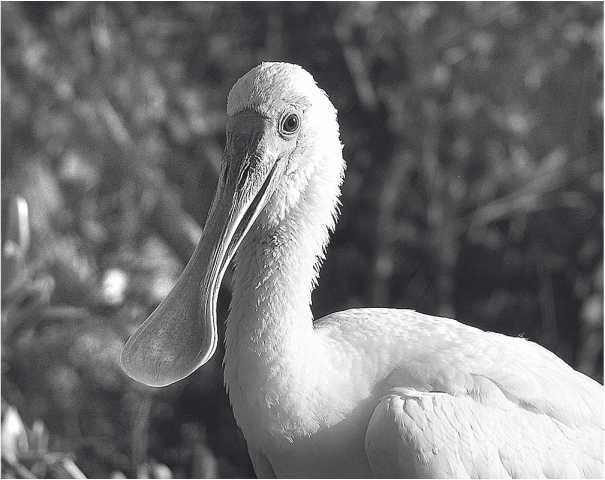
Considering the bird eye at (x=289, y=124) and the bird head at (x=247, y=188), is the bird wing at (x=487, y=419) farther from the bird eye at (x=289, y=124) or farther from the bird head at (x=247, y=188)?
the bird eye at (x=289, y=124)

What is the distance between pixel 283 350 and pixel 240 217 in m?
0.30

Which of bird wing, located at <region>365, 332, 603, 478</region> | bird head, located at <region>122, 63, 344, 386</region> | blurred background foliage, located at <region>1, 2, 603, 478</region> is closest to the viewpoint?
bird wing, located at <region>365, 332, 603, 478</region>

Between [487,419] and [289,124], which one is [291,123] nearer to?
[289,124]

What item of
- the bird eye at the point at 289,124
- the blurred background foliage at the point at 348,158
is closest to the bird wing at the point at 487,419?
the bird eye at the point at 289,124

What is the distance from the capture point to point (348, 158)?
5906mm

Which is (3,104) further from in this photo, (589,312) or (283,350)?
(283,350)

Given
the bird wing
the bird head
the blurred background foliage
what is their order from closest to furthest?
the bird wing, the bird head, the blurred background foliage

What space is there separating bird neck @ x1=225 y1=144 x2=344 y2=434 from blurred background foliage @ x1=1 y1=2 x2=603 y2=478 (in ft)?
9.90

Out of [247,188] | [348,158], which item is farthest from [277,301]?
[348,158]

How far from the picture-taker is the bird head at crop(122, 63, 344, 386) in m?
2.40

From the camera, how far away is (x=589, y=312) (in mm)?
5555

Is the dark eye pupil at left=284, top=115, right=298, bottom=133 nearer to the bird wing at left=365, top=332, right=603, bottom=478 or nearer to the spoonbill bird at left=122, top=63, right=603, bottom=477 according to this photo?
the spoonbill bird at left=122, top=63, right=603, bottom=477

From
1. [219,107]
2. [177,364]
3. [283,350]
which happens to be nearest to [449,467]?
[283,350]

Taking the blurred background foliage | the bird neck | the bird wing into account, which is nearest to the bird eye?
the bird neck
